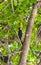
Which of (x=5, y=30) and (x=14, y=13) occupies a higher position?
(x=14, y=13)

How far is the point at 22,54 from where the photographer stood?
1.52 metres

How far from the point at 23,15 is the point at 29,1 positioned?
0.32 metres

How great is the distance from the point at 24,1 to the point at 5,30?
18.8 inches

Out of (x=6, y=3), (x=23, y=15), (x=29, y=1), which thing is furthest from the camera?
(x=23, y=15)

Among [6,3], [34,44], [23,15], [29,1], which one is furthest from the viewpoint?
[34,44]

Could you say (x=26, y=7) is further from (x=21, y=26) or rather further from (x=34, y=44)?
(x=34, y=44)

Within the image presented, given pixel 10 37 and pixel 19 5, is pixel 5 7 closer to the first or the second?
pixel 19 5

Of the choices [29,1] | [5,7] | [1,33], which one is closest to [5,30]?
[1,33]

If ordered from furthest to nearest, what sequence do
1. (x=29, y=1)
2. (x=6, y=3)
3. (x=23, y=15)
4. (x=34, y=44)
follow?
(x=34, y=44) → (x=23, y=15) → (x=6, y=3) → (x=29, y=1)

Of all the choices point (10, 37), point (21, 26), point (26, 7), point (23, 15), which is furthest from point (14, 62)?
point (26, 7)

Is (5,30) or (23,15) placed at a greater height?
(23,15)

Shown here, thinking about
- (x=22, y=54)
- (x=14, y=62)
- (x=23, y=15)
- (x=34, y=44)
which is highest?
(x=23, y=15)

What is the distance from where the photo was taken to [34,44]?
6.41 ft

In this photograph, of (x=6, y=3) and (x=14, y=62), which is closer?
(x=6, y=3)
